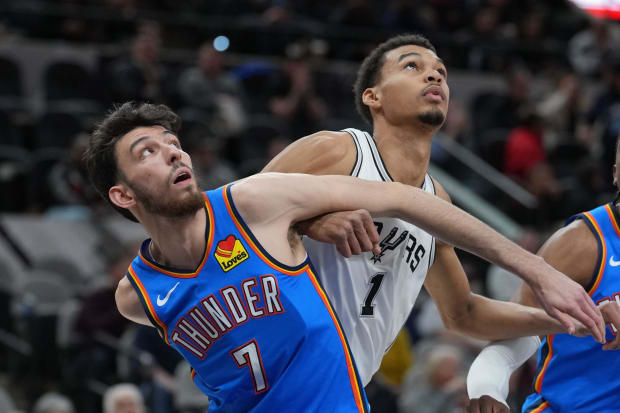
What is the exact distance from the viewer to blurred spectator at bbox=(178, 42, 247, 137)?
38.4 feet

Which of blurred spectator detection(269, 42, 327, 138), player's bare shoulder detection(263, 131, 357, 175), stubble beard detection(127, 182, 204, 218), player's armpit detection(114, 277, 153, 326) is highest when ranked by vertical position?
blurred spectator detection(269, 42, 327, 138)

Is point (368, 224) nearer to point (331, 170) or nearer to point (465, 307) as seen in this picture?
point (331, 170)

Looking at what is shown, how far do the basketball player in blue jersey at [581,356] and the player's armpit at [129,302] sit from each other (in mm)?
1432

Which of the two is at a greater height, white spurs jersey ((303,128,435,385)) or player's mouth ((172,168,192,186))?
player's mouth ((172,168,192,186))

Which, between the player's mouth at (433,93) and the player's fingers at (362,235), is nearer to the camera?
the player's fingers at (362,235)

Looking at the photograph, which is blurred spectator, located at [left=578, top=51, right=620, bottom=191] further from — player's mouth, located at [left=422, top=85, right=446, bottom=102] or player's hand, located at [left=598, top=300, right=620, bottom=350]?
player's hand, located at [left=598, top=300, right=620, bottom=350]

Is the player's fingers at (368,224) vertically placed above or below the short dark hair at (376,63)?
below

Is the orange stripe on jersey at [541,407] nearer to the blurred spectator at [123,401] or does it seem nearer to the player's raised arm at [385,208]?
the player's raised arm at [385,208]

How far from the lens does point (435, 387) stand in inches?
327

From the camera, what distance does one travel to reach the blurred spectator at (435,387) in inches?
323

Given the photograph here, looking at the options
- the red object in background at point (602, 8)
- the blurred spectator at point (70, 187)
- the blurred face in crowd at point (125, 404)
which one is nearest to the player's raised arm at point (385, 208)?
the blurred face in crowd at point (125, 404)

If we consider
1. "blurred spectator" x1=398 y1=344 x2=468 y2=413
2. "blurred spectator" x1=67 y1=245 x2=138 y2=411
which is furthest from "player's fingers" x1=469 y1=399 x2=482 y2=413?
"blurred spectator" x1=67 y1=245 x2=138 y2=411

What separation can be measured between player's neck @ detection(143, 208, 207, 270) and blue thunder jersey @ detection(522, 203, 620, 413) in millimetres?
1687

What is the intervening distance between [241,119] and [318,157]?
7.69m
